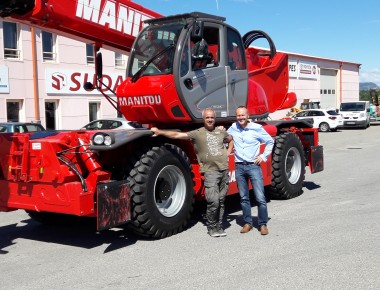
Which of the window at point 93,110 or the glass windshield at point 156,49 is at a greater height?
the glass windshield at point 156,49

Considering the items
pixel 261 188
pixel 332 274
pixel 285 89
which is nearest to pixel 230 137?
pixel 261 188

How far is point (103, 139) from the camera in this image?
5891mm

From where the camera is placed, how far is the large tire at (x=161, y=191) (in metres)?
6.26

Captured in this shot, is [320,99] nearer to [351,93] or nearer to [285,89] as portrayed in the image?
[351,93]

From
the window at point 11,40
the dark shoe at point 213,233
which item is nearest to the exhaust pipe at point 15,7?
the dark shoe at point 213,233

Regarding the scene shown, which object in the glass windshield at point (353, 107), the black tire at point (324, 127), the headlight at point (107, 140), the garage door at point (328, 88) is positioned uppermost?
the garage door at point (328, 88)

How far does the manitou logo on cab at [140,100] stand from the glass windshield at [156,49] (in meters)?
0.40

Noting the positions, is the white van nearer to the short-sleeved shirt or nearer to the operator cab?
the operator cab

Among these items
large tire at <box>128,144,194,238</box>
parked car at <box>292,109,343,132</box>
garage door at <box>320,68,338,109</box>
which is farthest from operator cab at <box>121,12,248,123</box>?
garage door at <box>320,68,338,109</box>

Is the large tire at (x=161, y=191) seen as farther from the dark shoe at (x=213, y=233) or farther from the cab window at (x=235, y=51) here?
the cab window at (x=235, y=51)

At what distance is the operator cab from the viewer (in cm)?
704

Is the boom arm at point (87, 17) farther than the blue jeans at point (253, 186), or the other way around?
the blue jeans at point (253, 186)

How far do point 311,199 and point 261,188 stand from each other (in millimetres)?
2740

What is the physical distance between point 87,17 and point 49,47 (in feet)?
55.4
